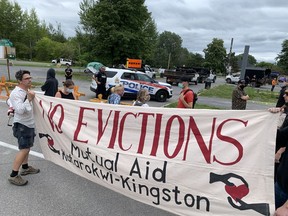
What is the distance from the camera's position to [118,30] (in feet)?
90.6

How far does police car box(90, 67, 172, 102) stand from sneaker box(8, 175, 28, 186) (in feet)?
34.9

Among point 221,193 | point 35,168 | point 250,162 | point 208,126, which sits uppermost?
point 208,126

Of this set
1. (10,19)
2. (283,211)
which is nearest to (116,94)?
(283,211)

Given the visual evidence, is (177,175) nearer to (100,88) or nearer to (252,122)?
(252,122)

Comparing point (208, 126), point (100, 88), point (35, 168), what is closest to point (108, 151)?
point (208, 126)

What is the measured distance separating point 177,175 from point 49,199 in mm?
1902

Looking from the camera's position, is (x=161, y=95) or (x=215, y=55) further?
(x=215, y=55)

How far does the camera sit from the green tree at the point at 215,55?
281 feet

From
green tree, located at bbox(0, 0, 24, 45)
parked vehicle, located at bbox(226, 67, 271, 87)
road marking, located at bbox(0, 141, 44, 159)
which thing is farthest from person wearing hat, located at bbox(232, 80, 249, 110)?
green tree, located at bbox(0, 0, 24, 45)

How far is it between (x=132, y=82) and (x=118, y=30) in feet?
47.7

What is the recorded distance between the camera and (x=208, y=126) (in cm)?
287

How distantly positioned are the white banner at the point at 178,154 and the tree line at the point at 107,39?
71.5 feet

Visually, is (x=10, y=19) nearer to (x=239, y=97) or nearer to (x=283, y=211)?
(x=239, y=97)

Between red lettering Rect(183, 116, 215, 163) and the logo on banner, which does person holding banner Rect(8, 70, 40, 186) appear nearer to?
red lettering Rect(183, 116, 215, 163)
